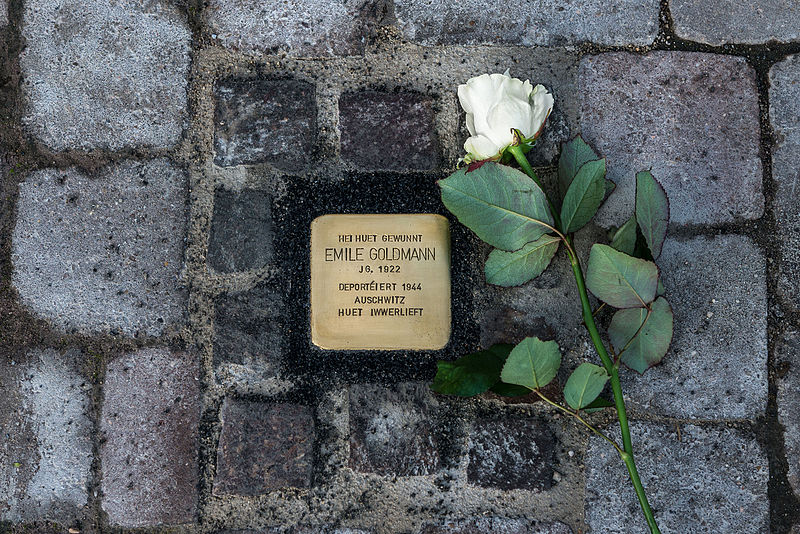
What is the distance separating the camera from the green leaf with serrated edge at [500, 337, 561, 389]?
2.65 ft

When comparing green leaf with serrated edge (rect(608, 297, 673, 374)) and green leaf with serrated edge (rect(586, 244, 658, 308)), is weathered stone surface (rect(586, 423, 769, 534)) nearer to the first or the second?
A: green leaf with serrated edge (rect(608, 297, 673, 374))

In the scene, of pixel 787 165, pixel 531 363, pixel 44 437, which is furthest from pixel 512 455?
pixel 44 437

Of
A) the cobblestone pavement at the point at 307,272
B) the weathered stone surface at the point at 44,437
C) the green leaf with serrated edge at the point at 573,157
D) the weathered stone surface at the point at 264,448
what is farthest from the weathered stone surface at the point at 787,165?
the weathered stone surface at the point at 44,437

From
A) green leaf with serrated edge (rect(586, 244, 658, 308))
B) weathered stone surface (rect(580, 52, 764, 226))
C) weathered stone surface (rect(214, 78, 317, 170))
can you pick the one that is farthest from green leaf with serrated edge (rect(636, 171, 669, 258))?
weathered stone surface (rect(214, 78, 317, 170))

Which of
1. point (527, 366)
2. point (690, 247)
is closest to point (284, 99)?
point (527, 366)

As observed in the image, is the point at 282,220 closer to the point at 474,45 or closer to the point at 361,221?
the point at 361,221

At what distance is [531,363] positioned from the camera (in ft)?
2.66

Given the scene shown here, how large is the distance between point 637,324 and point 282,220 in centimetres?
58

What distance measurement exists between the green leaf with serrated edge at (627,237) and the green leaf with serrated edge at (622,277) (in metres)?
0.09

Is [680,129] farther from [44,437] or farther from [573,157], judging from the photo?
[44,437]

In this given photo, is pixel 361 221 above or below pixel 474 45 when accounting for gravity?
below

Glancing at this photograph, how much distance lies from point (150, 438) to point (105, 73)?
63cm

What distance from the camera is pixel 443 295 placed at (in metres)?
0.94

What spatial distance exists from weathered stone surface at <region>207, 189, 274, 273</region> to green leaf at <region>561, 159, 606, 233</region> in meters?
0.48
